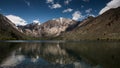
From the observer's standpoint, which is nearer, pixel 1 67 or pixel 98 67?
pixel 1 67

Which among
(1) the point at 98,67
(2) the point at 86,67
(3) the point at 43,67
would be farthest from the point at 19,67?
(1) the point at 98,67

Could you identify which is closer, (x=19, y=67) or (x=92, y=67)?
(x=19, y=67)

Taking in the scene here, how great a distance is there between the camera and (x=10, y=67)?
3756 cm

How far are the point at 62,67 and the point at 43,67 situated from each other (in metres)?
4.73

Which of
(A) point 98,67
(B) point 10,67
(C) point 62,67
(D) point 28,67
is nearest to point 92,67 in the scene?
(A) point 98,67

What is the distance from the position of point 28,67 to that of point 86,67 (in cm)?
1480

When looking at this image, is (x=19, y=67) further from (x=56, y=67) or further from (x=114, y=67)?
(x=114, y=67)

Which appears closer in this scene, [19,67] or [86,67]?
[19,67]

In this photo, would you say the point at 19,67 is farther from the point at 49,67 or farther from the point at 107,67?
the point at 107,67

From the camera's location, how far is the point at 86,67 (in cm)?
4078

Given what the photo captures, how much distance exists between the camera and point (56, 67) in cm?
3934

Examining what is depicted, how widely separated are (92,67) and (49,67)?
11230 millimetres

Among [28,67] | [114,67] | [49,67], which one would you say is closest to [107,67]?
[114,67]

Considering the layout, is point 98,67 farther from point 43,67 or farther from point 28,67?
point 28,67
